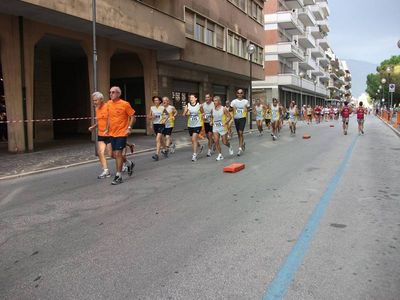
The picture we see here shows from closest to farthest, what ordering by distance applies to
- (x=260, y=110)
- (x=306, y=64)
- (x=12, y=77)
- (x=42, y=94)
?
(x=12, y=77), (x=42, y=94), (x=260, y=110), (x=306, y=64)

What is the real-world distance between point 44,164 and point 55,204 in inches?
195

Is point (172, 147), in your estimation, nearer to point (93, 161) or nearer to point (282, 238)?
point (93, 161)

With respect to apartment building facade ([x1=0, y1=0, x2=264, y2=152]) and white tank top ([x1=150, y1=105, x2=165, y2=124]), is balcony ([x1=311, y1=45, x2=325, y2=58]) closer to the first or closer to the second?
apartment building facade ([x1=0, y1=0, x2=264, y2=152])

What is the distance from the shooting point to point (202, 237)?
4.92 metres

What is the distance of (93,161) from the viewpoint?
40.1ft

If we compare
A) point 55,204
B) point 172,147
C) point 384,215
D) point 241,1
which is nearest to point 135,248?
point 55,204

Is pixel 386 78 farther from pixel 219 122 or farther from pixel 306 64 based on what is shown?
pixel 219 122

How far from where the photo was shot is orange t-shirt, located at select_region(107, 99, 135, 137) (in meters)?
8.56

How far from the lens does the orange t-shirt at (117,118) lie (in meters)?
8.56

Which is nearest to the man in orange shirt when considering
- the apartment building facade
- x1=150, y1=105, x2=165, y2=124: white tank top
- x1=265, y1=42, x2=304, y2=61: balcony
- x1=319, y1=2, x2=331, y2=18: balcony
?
x1=150, y1=105, x2=165, y2=124: white tank top

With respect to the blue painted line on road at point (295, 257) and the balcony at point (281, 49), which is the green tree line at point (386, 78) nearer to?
the balcony at point (281, 49)

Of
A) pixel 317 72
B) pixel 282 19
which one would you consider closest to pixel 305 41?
pixel 282 19

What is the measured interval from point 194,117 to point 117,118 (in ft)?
13.2

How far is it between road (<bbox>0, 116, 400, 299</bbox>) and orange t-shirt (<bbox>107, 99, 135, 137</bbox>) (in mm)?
1006
